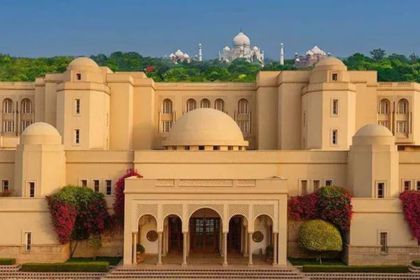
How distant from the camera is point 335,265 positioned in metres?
37.6

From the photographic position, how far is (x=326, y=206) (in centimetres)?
3972

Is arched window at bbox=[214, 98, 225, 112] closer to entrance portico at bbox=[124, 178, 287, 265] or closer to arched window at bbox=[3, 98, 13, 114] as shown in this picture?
arched window at bbox=[3, 98, 13, 114]

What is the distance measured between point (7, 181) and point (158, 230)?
13.2m

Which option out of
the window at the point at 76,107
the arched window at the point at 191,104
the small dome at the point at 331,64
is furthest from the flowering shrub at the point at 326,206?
the window at the point at 76,107

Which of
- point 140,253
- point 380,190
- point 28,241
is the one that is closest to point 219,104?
point 380,190

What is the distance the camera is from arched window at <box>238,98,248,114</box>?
5759 cm

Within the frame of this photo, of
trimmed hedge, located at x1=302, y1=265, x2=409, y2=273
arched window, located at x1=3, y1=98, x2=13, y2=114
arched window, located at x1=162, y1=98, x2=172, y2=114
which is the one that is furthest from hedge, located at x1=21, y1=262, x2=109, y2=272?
arched window, located at x1=3, y1=98, x2=13, y2=114

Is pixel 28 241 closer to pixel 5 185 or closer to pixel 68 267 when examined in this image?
pixel 68 267

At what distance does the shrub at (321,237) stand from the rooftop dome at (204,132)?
33.7 feet

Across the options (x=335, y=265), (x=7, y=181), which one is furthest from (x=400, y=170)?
(x=7, y=181)

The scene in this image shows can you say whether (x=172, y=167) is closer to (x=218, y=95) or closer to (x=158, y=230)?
(x=158, y=230)

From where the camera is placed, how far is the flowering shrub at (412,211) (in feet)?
127

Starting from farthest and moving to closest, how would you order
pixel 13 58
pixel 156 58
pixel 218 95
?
1. pixel 156 58
2. pixel 13 58
3. pixel 218 95

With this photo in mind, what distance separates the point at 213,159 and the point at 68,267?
40.8 feet
